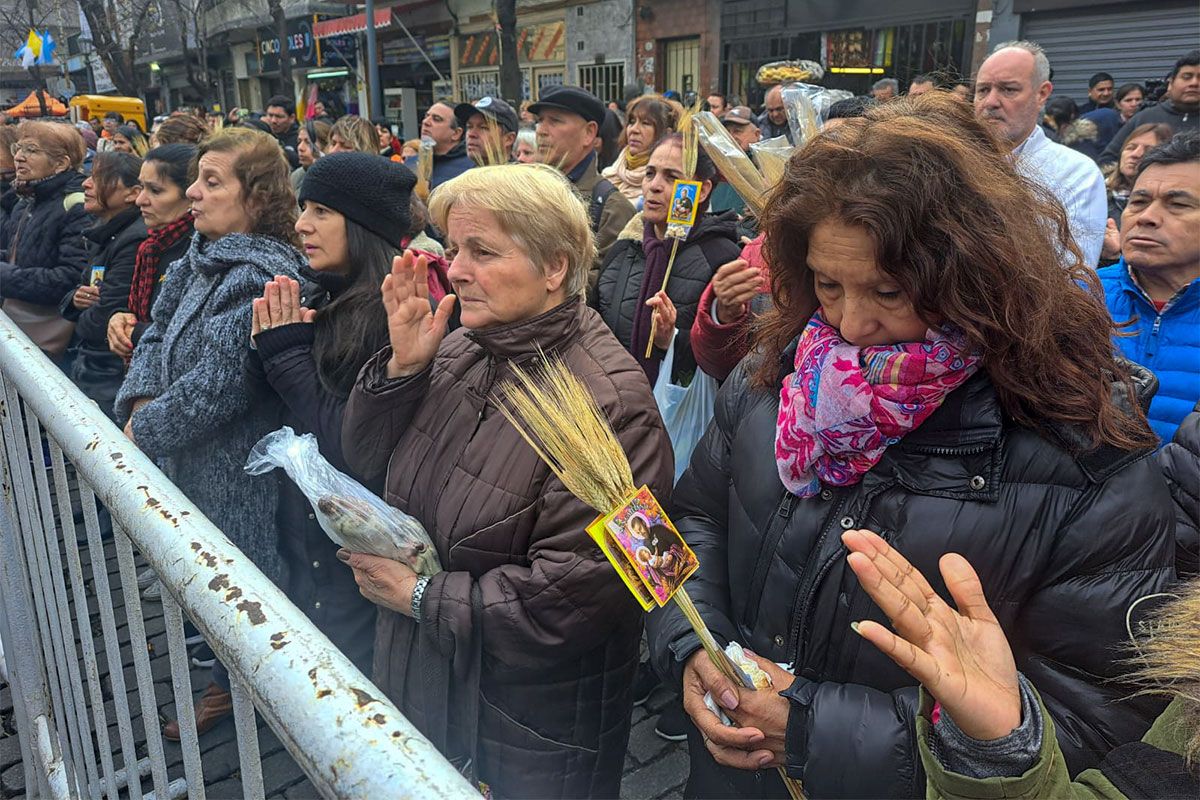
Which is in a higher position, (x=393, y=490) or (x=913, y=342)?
(x=913, y=342)

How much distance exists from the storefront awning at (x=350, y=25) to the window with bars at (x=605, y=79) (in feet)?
26.1

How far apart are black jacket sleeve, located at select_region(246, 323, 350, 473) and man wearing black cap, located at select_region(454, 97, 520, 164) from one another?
3121 mm

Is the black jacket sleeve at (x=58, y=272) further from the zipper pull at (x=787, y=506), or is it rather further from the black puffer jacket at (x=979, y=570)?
the black puffer jacket at (x=979, y=570)

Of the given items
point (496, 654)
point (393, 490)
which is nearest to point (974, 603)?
point (496, 654)

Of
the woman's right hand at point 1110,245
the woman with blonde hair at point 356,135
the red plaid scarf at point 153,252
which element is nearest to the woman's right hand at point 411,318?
the red plaid scarf at point 153,252

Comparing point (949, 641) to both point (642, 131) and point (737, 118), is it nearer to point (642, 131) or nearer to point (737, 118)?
point (642, 131)

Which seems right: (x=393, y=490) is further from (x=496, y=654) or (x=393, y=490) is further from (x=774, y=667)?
(x=774, y=667)

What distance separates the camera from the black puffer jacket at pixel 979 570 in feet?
4.39

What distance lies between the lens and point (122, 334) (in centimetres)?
366

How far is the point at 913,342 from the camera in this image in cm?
147

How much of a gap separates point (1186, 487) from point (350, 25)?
28.2m

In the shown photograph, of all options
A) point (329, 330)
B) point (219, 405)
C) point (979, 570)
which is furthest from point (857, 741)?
point (219, 405)

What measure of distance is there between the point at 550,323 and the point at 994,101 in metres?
2.75

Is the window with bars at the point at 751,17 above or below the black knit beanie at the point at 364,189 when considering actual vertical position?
above
